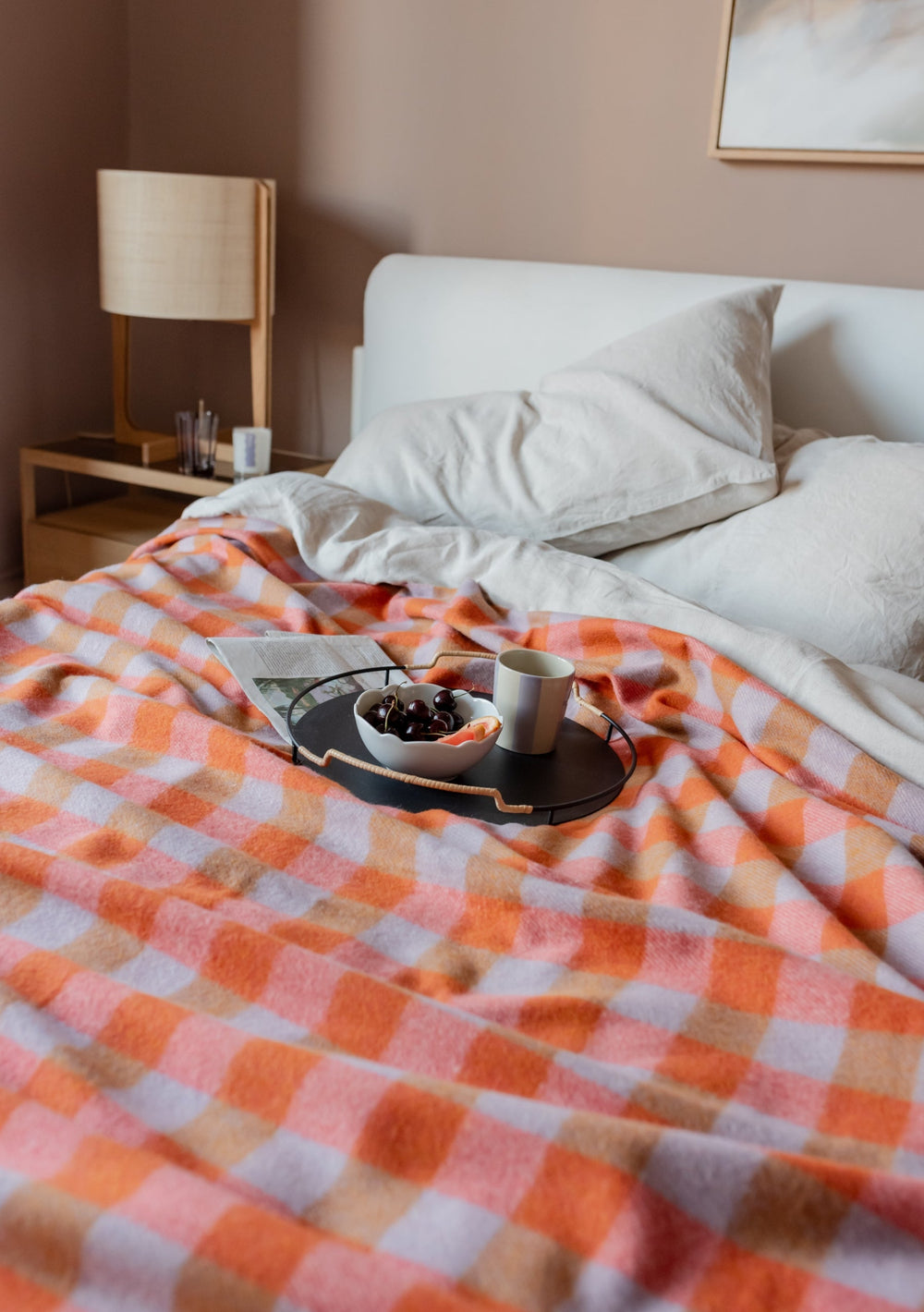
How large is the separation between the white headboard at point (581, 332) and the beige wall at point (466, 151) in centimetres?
17

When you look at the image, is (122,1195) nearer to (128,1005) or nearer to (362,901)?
(128,1005)

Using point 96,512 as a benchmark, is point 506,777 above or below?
above

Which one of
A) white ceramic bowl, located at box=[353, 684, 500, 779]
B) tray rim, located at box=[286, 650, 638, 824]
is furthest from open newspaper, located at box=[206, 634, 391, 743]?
white ceramic bowl, located at box=[353, 684, 500, 779]

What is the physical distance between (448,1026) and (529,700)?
18.9 inches

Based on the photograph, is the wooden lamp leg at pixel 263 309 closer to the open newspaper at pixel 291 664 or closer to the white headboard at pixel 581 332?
the white headboard at pixel 581 332

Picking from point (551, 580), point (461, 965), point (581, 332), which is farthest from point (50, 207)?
point (461, 965)

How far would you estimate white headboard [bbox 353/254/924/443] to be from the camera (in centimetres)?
204

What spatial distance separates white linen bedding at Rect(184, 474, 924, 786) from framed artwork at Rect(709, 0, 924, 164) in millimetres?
1103

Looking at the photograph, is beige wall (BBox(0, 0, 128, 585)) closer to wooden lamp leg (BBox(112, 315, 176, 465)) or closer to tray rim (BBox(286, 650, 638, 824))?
wooden lamp leg (BBox(112, 315, 176, 465))

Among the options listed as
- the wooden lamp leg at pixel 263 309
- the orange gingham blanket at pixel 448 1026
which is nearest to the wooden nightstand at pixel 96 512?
the wooden lamp leg at pixel 263 309

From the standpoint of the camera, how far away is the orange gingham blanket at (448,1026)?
0.57 metres

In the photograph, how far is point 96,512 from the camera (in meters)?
2.81

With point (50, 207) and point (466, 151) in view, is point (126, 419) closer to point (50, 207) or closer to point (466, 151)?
point (50, 207)

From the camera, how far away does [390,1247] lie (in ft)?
1.90
